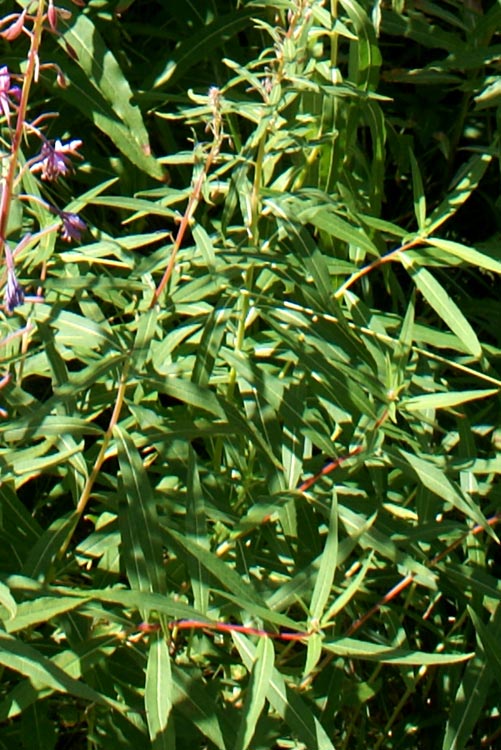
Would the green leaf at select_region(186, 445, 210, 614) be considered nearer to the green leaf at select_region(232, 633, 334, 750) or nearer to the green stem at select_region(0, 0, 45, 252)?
the green leaf at select_region(232, 633, 334, 750)

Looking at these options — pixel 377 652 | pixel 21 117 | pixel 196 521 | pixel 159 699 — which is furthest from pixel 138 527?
pixel 21 117

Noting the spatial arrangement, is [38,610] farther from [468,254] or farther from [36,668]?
[468,254]

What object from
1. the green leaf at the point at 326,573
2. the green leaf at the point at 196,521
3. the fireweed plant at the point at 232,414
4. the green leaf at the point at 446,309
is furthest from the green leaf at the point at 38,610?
the green leaf at the point at 446,309

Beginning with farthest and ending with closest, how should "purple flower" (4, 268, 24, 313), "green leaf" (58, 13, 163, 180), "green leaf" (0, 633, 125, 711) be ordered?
"green leaf" (58, 13, 163, 180) < "green leaf" (0, 633, 125, 711) < "purple flower" (4, 268, 24, 313)

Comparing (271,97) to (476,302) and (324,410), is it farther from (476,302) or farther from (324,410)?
(476,302)

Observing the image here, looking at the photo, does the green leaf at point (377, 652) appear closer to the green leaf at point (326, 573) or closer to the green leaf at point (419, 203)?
the green leaf at point (326, 573)

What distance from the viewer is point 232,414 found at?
1256 mm

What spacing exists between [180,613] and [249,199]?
462 mm

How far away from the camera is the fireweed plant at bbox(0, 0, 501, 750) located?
1.20m

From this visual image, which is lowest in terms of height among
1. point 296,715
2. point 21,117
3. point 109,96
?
point 296,715

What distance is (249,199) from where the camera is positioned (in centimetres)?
132

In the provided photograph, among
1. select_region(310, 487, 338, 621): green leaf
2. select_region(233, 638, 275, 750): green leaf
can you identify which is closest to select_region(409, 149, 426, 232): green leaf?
select_region(310, 487, 338, 621): green leaf

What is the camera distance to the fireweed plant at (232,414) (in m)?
1.20

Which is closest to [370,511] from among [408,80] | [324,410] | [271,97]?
[324,410]
